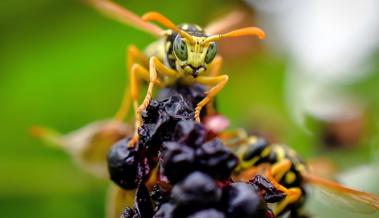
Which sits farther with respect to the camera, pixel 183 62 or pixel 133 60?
pixel 133 60

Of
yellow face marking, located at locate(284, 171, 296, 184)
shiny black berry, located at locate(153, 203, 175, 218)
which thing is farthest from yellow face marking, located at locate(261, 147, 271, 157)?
shiny black berry, located at locate(153, 203, 175, 218)

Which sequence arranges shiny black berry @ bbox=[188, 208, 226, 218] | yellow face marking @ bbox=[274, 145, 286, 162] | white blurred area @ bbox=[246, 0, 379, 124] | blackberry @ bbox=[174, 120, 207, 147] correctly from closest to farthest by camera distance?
1. shiny black berry @ bbox=[188, 208, 226, 218]
2. blackberry @ bbox=[174, 120, 207, 147]
3. yellow face marking @ bbox=[274, 145, 286, 162]
4. white blurred area @ bbox=[246, 0, 379, 124]

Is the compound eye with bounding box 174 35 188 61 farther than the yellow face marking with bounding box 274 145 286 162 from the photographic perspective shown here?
No

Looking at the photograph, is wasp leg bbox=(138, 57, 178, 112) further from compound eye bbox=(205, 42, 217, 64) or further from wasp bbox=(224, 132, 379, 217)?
wasp bbox=(224, 132, 379, 217)

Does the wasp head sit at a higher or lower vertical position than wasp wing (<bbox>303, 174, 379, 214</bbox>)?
higher

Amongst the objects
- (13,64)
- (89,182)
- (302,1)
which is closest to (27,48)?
(13,64)

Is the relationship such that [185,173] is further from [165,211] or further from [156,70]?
[156,70]

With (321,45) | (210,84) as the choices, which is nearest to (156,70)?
(210,84)
